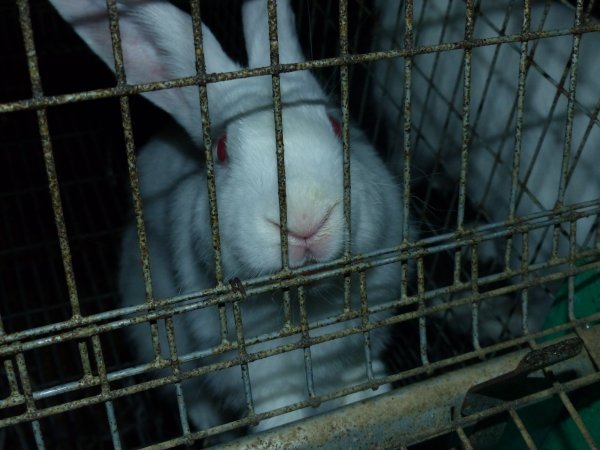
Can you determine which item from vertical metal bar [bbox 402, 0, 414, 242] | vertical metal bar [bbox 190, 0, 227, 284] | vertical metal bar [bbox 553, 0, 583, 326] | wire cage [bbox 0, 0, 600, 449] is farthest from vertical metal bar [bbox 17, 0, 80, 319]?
vertical metal bar [bbox 553, 0, 583, 326]

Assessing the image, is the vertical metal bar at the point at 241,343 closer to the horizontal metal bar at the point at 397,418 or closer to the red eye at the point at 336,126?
the horizontal metal bar at the point at 397,418

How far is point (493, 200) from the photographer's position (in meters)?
2.06

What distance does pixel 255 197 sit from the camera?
120 cm

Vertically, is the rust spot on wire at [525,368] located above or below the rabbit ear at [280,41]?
below

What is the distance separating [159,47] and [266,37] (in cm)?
26

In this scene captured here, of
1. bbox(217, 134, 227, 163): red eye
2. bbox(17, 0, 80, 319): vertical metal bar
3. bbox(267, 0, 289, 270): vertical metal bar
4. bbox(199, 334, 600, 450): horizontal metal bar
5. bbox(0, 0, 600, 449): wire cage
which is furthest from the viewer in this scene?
bbox(217, 134, 227, 163): red eye

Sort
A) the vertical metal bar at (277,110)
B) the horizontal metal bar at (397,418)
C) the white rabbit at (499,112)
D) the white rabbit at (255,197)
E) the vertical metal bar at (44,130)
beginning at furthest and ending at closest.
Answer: the white rabbit at (499,112) < the white rabbit at (255,197) < the horizontal metal bar at (397,418) < the vertical metal bar at (277,110) < the vertical metal bar at (44,130)

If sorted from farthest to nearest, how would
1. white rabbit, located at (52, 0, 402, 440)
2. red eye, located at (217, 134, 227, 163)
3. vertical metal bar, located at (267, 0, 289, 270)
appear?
red eye, located at (217, 134, 227, 163)
white rabbit, located at (52, 0, 402, 440)
vertical metal bar, located at (267, 0, 289, 270)

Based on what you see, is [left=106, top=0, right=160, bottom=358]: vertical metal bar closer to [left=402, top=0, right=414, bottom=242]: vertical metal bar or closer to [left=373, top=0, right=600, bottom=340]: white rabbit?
[left=402, top=0, right=414, bottom=242]: vertical metal bar

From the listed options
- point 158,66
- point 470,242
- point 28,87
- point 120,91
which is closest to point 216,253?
point 120,91

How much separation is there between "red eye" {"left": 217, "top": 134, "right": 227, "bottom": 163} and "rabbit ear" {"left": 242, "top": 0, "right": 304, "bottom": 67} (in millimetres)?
234

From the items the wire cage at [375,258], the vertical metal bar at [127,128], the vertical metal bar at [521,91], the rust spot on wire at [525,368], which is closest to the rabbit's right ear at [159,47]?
the wire cage at [375,258]

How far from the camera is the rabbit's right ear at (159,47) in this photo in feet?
4.15

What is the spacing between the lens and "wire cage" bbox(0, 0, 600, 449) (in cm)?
95
